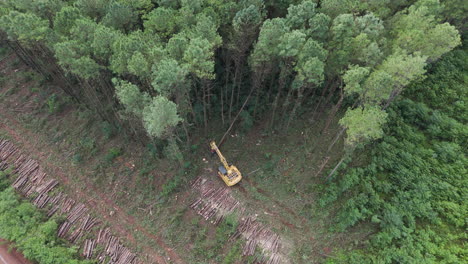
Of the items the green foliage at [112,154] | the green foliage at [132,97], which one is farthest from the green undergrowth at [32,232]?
the green foliage at [132,97]

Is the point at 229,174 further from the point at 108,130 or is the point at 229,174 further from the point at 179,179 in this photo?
the point at 108,130

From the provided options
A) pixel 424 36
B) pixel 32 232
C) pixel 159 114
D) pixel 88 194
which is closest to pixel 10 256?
pixel 32 232

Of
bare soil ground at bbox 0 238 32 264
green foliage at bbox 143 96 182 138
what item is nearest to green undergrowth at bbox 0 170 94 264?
bare soil ground at bbox 0 238 32 264

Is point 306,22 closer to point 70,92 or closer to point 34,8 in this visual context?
point 34,8

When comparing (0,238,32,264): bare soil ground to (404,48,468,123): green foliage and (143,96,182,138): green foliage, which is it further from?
(404,48,468,123): green foliage

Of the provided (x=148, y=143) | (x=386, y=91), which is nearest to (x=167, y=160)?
(x=148, y=143)
